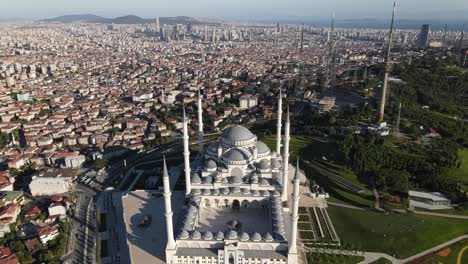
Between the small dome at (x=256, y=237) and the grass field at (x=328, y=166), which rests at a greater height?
the small dome at (x=256, y=237)

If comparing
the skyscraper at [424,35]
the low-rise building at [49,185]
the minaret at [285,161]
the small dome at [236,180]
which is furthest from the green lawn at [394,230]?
the skyscraper at [424,35]

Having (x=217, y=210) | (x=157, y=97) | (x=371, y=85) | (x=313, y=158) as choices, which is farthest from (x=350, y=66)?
(x=217, y=210)

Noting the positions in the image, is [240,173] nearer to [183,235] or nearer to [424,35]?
[183,235]

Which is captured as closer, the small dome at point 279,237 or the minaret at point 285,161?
the small dome at point 279,237

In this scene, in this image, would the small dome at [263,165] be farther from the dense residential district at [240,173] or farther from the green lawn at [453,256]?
the green lawn at [453,256]

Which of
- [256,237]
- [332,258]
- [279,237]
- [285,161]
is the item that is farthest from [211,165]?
[332,258]

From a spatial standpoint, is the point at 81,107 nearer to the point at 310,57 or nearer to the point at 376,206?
the point at 376,206

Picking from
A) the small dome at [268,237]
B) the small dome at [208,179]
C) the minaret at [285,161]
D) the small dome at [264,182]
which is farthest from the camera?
the small dome at [208,179]
